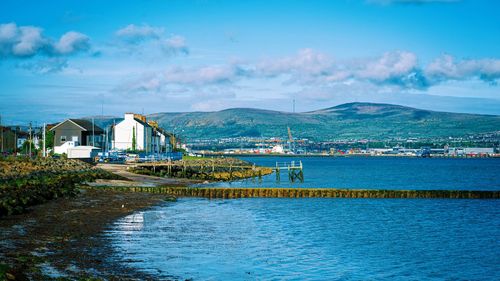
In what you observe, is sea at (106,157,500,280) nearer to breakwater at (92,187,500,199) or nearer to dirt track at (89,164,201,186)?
breakwater at (92,187,500,199)

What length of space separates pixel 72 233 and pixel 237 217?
15706 mm

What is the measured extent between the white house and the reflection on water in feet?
228

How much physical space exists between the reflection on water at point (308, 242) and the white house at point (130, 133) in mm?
69441

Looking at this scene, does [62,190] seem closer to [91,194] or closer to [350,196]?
[91,194]

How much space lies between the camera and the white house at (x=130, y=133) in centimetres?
11919

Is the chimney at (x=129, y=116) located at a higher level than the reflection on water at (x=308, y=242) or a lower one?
higher

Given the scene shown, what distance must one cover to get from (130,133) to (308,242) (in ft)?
299

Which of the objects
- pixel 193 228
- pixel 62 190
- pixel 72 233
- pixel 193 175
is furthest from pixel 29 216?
pixel 193 175

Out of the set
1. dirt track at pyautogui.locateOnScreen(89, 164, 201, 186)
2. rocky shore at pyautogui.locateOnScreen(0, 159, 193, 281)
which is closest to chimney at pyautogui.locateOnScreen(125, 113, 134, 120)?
dirt track at pyautogui.locateOnScreen(89, 164, 201, 186)

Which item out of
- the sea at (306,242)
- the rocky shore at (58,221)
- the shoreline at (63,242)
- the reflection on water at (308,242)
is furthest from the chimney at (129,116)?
the shoreline at (63,242)

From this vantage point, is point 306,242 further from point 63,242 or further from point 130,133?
point 130,133

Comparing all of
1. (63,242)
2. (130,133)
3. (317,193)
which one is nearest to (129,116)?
(130,133)

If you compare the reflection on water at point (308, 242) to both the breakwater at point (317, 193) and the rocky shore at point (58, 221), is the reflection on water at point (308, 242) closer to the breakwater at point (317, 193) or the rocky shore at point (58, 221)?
the rocky shore at point (58, 221)

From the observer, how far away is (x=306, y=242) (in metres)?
33.0
